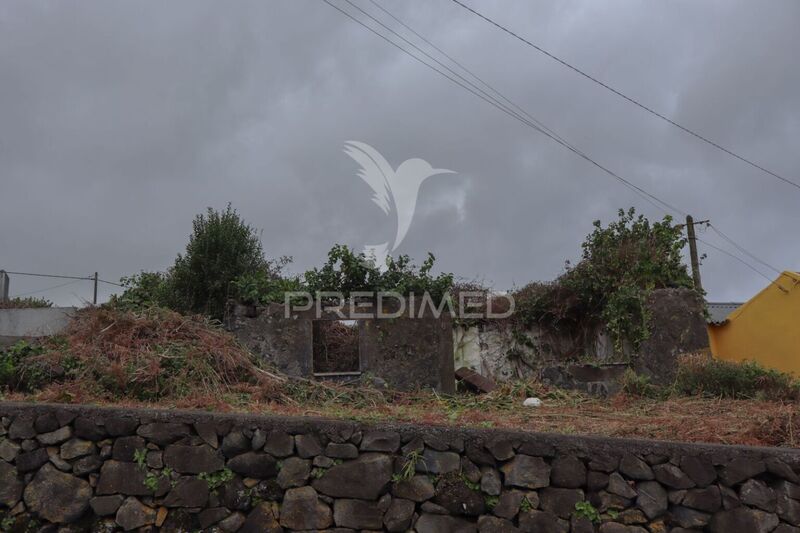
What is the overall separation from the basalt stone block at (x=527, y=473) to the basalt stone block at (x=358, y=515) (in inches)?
38.7

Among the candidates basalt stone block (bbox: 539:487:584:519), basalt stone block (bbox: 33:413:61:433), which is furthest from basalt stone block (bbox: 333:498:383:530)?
basalt stone block (bbox: 33:413:61:433)

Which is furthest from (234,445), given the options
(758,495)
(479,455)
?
(758,495)

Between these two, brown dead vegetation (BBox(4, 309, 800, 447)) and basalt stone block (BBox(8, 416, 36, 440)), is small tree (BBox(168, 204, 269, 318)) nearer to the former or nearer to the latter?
brown dead vegetation (BBox(4, 309, 800, 447))

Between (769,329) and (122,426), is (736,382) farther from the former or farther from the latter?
(769,329)

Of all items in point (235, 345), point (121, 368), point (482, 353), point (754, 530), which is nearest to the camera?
point (754, 530)

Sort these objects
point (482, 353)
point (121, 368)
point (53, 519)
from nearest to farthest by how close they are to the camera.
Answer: point (53, 519) → point (121, 368) → point (482, 353)

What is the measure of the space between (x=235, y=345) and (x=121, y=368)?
6.27 feet

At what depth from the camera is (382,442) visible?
4.95m

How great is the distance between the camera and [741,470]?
4594 mm

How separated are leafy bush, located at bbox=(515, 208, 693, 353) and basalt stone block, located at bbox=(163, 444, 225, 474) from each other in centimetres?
735

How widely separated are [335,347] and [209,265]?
4.13m

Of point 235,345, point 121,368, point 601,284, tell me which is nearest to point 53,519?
point 121,368

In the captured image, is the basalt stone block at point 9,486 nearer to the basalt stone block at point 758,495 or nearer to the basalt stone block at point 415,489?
the basalt stone block at point 415,489

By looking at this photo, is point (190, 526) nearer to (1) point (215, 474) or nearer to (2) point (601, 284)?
(1) point (215, 474)
